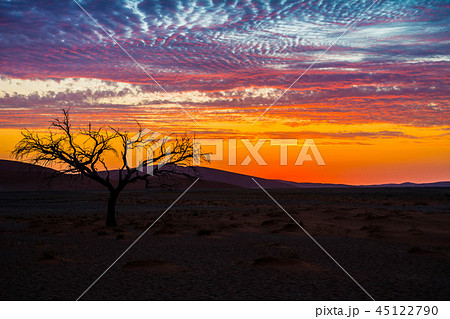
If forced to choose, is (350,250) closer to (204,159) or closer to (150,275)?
(150,275)

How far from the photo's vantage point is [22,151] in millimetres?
27859

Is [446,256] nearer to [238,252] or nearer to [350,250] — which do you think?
[350,250]

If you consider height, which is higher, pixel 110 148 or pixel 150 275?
pixel 110 148

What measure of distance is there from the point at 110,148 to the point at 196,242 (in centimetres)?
898

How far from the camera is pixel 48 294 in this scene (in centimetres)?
1164

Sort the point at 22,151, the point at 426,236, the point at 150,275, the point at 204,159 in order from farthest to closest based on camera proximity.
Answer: the point at 204,159
the point at 22,151
the point at 426,236
the point at 150,275

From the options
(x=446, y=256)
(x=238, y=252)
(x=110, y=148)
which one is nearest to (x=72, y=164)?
(x=110, y=148)

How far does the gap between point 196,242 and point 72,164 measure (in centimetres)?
996

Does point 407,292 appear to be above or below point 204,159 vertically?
below

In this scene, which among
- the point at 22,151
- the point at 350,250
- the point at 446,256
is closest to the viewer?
the point at 446,256

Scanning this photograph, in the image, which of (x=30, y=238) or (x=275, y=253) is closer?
(x=275, y=253)

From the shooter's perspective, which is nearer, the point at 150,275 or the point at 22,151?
the point at 150,275

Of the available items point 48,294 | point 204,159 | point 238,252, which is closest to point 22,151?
point 204,159

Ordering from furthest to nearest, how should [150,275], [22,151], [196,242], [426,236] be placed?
[22,151]
[426,236]
[196,242]
[150,275]
